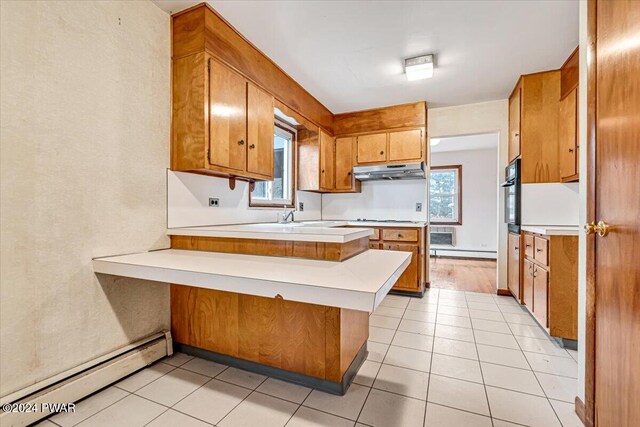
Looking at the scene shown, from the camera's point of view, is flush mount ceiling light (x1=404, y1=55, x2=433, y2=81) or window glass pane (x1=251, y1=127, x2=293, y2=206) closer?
flush mount ceiling light (x1=404, y1=55, x2=433, y2=81)

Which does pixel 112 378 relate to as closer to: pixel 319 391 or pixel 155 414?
pixel 155 414

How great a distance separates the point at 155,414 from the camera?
151cm

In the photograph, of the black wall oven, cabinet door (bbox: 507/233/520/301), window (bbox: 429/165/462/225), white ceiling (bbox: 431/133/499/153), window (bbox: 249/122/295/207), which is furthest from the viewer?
window (bbox: 429/165/462/225)

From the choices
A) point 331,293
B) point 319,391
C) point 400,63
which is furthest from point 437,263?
point 331,293

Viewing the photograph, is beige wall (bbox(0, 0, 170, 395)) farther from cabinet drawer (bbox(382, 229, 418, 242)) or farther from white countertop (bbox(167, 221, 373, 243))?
cabinet drawer (bbox(382, 229, 418, 242))

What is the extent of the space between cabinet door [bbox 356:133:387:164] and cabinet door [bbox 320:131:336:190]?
1.32 ft

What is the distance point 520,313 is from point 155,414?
339cm

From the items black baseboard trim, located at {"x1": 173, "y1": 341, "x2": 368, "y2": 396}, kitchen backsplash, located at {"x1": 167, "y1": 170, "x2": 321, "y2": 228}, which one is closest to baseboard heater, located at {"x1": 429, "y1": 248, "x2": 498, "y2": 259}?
kitchen backsplash, located at {"x1": 167, "y1": 170, "x2": 321, "y2": 228}

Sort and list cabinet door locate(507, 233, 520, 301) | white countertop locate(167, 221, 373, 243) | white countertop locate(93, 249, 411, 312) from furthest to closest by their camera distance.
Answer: cabinet door locate(507, 233, 520, 301)
white countertop locate(167, 221, 373, 243)
white countertop locate(93, 249, 411, 312)

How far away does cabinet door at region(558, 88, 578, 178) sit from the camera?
265 cm

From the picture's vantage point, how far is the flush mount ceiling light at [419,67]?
2639 millimetres

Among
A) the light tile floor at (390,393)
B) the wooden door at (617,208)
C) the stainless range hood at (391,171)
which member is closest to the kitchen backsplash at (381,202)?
the stainless range hood at (391,171)

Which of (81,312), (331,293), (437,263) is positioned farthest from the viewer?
(437,263)

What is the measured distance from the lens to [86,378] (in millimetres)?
1630
